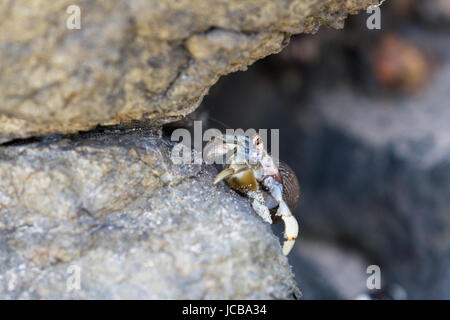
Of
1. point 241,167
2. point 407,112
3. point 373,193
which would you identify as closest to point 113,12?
point 241,167

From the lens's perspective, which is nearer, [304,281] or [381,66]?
[304,281]

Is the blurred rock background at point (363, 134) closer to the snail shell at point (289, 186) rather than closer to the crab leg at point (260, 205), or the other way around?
the snail shell at point (289, 186)

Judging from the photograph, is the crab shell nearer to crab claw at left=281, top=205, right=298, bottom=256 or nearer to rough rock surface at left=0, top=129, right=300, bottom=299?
crab claw at left=281, top=205, right=298, bottom=256

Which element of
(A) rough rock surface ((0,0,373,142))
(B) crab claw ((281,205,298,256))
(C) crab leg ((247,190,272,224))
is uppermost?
(A) rough rock surface ((0,0,373,142))

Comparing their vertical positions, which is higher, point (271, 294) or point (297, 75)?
point (297, 75)

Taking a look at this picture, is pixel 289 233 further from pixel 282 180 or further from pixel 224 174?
pixel 224 174

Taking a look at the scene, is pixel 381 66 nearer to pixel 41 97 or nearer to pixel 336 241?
pixel 336 241

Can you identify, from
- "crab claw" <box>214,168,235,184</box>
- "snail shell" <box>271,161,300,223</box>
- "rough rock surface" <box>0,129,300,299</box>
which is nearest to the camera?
"rough rock surface" <box>0,129,300,299</box>

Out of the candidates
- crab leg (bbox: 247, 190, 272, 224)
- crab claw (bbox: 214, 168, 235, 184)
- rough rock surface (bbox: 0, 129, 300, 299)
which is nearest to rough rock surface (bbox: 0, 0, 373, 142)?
rough rock surface (bbox: 0, 129, 300, 299)
